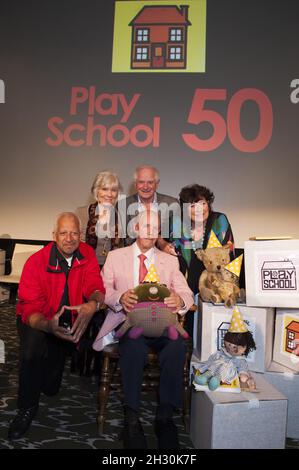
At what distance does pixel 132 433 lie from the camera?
2107mm

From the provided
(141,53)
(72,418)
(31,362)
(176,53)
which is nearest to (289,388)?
(72,418)

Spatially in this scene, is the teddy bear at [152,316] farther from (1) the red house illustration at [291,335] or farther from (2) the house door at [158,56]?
(2) the house door at [158,56]

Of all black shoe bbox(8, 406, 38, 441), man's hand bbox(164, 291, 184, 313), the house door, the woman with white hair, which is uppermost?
the house door

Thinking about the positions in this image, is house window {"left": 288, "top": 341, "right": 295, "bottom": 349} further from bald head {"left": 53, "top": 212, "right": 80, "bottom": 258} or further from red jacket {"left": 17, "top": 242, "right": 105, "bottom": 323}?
bald head {"left": 53, "top": 212, "right": 80, "bottom": 258}

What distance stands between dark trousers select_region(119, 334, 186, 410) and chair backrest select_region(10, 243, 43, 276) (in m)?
3.39

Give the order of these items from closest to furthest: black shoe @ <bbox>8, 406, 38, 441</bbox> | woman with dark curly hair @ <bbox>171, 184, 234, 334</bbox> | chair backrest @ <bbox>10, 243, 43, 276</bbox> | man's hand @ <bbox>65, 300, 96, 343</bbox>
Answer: black shoe @ <bbox>8, 406, 38, 441</bbox> → man's hand @ <bbox>65, 300, 96, 343</bbox> → woman with dark curly hair @ <bbox>171, 184, 234, 334</bbox> → chair backrest @ <bbox>10, 243, 43, 276</bbox>

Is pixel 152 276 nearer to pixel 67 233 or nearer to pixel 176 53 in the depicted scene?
pixel 67 233

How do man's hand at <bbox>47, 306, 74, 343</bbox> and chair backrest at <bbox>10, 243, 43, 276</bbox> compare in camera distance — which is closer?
man's hand at <bbox>47, 306, 74, 343</bbox>

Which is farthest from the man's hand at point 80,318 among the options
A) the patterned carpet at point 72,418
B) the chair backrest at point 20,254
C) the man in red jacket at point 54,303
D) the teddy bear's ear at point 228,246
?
the chair backrest at point 20,254

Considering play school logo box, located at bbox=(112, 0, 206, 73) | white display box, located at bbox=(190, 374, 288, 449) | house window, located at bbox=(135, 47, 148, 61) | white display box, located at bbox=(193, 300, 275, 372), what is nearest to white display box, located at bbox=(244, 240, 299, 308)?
white display box, located at bbox=(193, 300, 275, 372)

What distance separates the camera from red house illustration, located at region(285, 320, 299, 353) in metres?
2.50

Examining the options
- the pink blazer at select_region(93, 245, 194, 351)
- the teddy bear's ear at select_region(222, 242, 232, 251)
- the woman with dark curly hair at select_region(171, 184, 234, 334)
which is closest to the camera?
the pink blazer at select_region(93, 245, 194, 351)

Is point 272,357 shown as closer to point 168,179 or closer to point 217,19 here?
point 168,179

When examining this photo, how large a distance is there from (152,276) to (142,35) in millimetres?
3756
